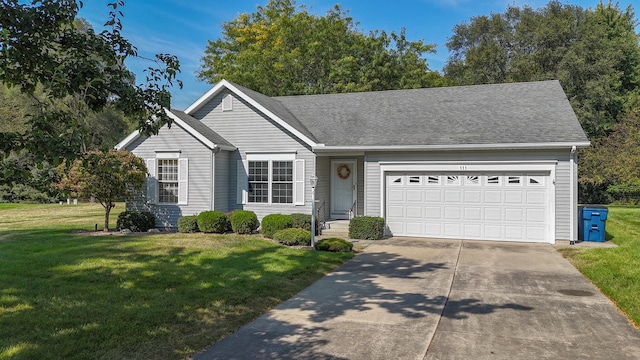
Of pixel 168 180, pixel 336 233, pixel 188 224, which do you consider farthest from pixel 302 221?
pixel 168 180

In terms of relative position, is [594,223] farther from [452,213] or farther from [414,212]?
[414,212]

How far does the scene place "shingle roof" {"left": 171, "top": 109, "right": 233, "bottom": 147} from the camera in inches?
598

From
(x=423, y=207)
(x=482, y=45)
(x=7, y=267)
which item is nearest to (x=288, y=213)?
(x=423, y=207)

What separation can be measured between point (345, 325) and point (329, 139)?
10318 millimetres

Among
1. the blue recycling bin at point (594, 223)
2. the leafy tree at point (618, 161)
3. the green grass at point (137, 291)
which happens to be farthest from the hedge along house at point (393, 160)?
the leafy tree at point (618, 161)

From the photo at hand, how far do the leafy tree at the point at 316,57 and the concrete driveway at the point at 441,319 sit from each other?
2180cm

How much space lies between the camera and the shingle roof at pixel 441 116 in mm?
13646

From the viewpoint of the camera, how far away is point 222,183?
15602mm

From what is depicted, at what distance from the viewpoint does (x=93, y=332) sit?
5.12 meters

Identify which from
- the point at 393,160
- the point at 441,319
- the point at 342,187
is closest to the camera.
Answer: the point at 441,319

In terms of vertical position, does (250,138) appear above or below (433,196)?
above

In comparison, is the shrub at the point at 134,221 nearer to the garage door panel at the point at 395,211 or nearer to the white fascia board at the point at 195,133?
the white fascia board at the point at 195,133

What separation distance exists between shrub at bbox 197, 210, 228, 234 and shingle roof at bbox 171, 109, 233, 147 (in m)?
2.48

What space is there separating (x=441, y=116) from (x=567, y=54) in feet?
71.3
